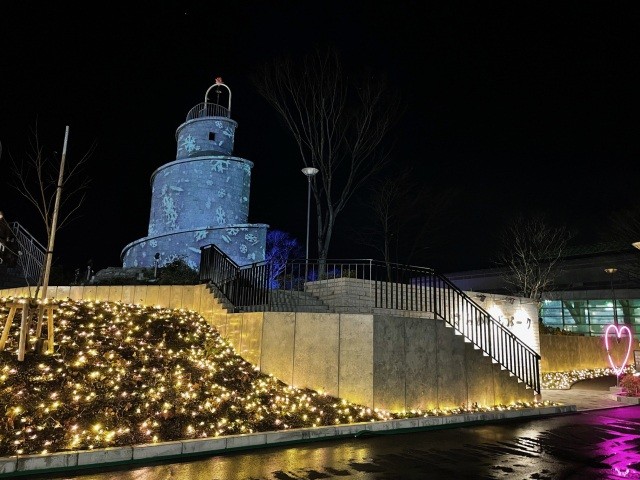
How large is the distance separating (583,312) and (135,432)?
39.3 m

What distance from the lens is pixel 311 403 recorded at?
343 inches

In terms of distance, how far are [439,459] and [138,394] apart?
16.2 feet

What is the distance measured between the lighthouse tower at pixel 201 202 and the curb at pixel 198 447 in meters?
19.6

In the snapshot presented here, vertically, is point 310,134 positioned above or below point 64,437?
above

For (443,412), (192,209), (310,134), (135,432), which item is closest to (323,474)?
(135,432)

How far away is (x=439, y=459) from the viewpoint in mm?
6422

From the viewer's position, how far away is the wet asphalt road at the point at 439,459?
5.57 m

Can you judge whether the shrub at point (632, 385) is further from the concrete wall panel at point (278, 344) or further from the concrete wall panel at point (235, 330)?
the concrete wall panel at point (235, 330)

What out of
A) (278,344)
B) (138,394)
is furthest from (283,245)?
(138,394)

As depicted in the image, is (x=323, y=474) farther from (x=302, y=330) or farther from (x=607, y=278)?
(x=607, y=278)

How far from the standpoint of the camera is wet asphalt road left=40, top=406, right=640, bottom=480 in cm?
557

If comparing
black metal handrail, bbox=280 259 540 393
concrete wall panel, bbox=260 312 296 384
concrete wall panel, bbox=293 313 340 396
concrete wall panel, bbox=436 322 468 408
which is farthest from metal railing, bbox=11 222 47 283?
concrete wall panel, bbox=436 322 468 408

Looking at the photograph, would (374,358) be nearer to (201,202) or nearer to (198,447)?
(198,447)

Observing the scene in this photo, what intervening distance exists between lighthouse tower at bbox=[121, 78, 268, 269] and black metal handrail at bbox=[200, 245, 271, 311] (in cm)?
1375
